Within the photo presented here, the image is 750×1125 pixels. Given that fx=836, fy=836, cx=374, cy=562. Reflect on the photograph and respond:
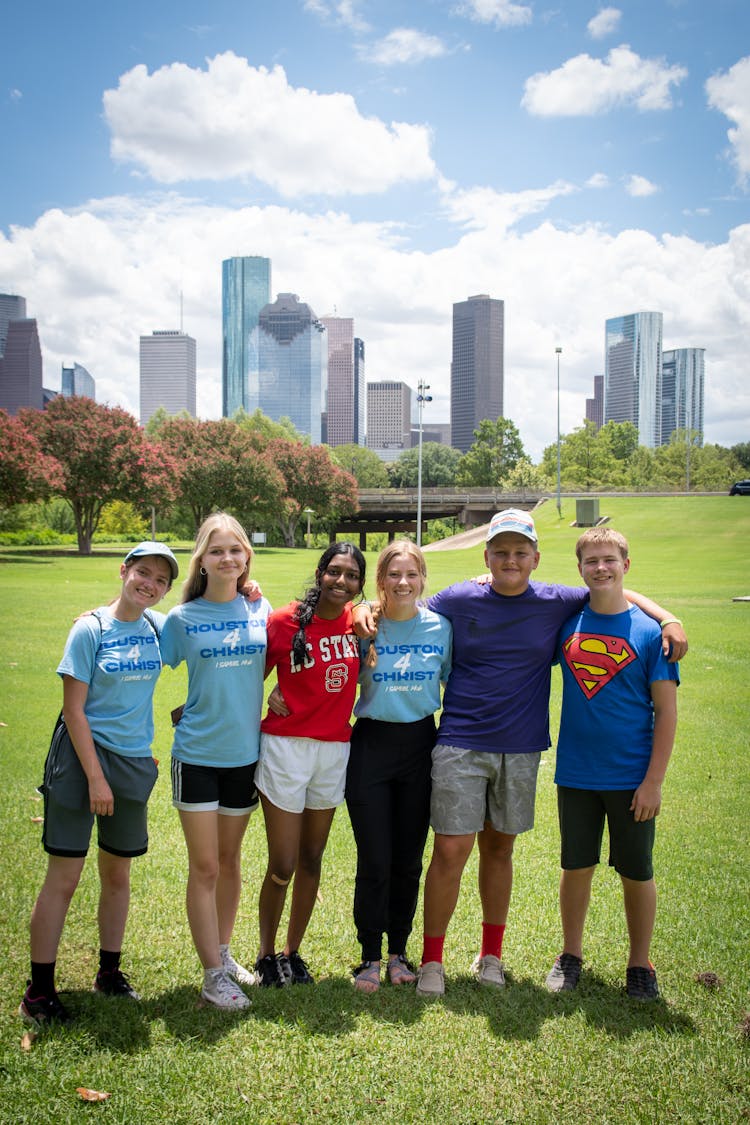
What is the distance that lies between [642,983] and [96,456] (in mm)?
43151

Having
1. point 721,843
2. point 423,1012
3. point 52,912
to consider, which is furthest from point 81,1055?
point 721,843

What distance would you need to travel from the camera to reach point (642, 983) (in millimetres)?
3822

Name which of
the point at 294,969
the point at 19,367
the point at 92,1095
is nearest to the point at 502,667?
the point at 294,969

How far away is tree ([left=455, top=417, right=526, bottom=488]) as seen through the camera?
334 ft

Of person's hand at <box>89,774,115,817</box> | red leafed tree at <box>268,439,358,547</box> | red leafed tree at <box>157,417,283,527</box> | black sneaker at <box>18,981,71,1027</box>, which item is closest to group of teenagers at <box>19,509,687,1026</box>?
person's hand at <box>89,774,115,817</box>

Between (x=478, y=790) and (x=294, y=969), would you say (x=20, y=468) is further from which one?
(x=478, y=790)

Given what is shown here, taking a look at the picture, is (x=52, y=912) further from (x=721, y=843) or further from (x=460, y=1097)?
(x=721, y=843)

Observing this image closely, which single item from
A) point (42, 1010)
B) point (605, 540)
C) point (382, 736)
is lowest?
point (42, 1010)

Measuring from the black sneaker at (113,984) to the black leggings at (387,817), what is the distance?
1062mm

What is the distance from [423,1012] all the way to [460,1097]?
614mm

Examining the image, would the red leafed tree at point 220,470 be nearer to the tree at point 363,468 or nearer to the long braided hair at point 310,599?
the long braided hair at point 310,599

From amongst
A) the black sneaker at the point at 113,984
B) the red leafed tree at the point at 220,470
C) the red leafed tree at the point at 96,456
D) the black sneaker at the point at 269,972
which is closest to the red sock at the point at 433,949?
the black sneaker at the point at 269,972

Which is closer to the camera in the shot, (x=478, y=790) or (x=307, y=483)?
(x=478, y=790)

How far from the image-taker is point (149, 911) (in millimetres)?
4691
